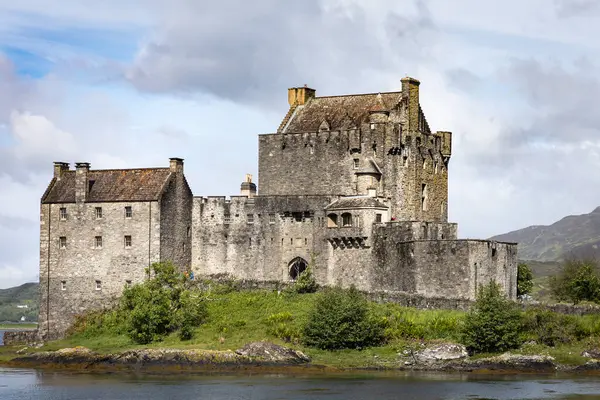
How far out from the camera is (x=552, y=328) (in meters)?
66.6

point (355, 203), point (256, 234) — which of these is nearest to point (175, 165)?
point (256, 234)

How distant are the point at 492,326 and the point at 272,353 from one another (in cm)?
1158

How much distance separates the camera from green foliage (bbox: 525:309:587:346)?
6644 cm

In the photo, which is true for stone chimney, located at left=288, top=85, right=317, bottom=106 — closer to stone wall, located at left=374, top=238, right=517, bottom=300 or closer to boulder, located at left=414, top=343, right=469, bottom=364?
stone wall, located at left=374, top=238, right=517, bottom=300

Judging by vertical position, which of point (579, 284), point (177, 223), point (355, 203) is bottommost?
point (579, 284)

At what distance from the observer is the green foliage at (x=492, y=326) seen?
66.0 meters

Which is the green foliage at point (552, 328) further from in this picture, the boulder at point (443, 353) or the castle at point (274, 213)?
the castle at point (274, 213)

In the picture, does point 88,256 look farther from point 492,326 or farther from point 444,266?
point 492,326

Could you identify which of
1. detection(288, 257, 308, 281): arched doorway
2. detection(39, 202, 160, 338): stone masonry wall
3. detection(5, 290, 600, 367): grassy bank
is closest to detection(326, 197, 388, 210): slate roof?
detection(288, 257, 308, 281): arched doorway

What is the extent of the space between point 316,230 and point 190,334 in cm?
1134

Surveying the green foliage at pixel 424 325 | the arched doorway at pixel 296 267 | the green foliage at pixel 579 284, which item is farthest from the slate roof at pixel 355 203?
the green foliage at pixel 579 284

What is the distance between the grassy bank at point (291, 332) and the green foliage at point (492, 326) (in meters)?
1.01

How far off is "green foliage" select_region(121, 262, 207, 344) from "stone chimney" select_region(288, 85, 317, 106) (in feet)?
53.7

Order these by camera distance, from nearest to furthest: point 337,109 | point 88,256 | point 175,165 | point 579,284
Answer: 1. point 579,284
2. point 88,256
3. point 175,165
4. point 337,109
